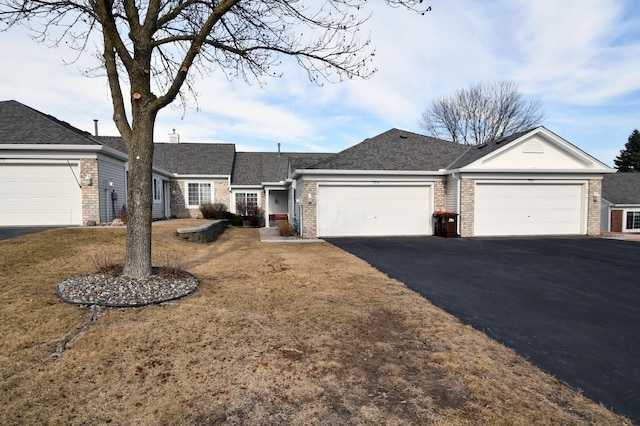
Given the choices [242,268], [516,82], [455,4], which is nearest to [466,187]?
[455,4]

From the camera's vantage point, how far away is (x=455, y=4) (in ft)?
24.3

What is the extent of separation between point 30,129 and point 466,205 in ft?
56.8

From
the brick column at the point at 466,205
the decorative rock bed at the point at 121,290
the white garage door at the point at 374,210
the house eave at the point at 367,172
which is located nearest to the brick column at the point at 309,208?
the white garage door at the point at 374,210

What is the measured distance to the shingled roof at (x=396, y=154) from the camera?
1466 centimetres

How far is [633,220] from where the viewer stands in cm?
2658

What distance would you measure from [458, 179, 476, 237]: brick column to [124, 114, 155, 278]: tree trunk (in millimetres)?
12185

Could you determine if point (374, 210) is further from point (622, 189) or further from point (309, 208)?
point (622, 189)

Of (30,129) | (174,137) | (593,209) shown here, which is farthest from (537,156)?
(174,137)

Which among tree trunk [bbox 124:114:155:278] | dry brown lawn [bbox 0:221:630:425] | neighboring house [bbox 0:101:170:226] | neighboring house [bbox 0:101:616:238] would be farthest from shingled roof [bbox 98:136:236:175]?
dry brown lawn [bbox 0:221:630:425]

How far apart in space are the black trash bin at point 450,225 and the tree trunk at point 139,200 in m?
11.7

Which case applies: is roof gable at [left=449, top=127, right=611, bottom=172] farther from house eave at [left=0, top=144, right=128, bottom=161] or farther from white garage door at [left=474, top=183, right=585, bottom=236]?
house eave at [left=0, top=144, right=128, bottom=161]

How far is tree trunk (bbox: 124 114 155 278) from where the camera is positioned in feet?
18.3

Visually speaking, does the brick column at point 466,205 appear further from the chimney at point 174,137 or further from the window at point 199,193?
the chimney at point 174,137

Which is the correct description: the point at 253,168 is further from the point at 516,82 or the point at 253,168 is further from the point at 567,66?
the point at 516,82
